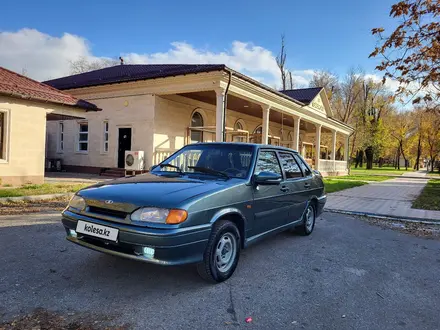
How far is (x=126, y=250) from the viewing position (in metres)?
3.22

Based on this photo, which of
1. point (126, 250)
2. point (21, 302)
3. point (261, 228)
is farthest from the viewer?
point (261, 228)

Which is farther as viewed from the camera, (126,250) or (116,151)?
(116,151)

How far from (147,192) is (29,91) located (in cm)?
950

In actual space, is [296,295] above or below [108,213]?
below

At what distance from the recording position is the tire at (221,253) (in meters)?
3.44

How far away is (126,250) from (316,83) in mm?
51907

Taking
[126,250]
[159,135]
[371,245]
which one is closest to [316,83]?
[159,135]

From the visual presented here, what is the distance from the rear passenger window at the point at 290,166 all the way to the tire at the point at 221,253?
1.76m

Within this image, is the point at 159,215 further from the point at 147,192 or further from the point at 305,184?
the point at 305,184

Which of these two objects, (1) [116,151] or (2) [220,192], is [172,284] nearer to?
(2) [220,192]

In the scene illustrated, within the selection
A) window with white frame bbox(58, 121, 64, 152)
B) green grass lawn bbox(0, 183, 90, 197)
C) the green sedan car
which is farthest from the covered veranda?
the green sedan car

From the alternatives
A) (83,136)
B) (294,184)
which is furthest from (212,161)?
(83,136)

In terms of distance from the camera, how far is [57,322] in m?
2.68

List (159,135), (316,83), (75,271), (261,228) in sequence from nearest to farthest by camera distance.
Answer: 1. (75,271)
2. (261,228)
3. (159,135)
4. (316,83)
